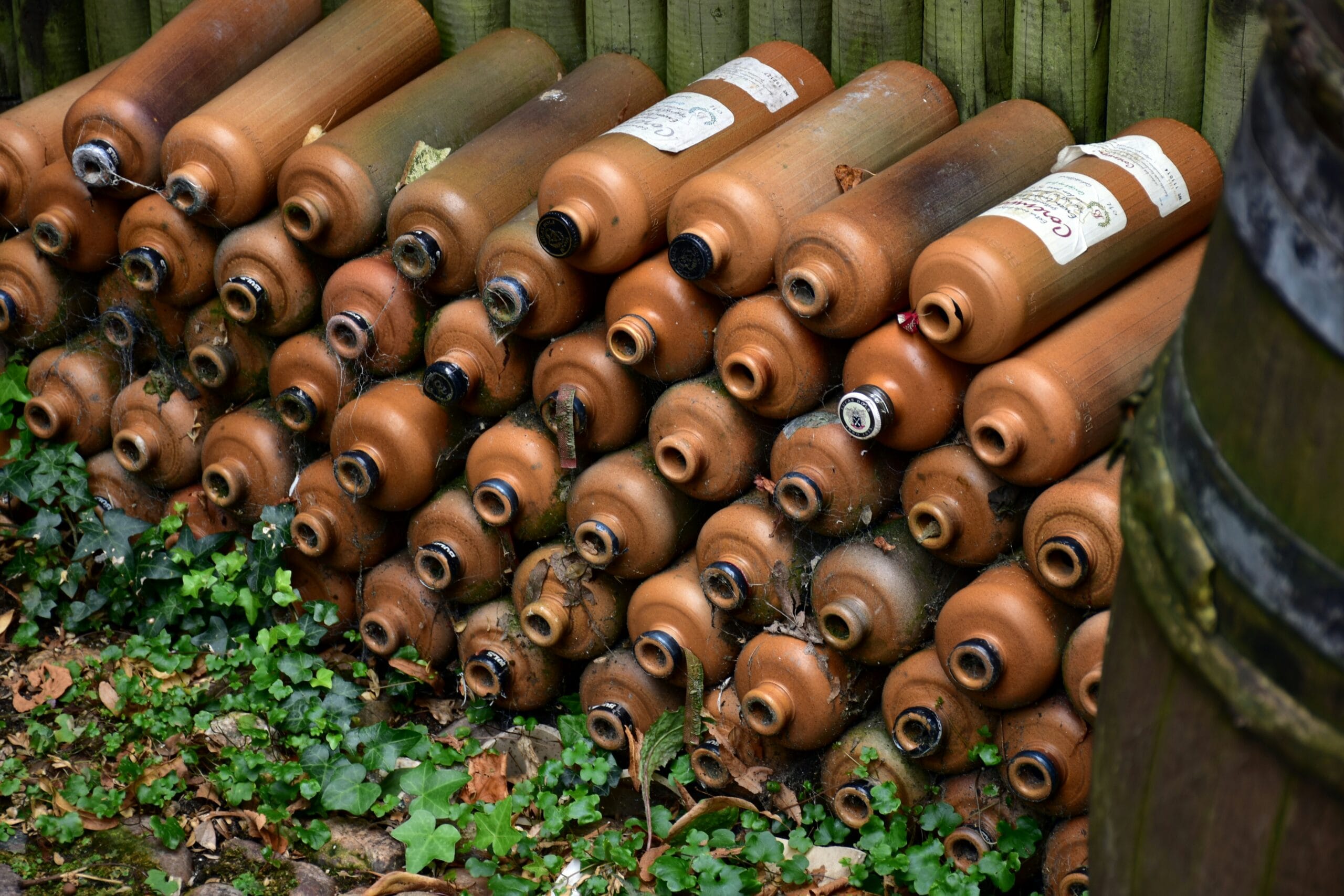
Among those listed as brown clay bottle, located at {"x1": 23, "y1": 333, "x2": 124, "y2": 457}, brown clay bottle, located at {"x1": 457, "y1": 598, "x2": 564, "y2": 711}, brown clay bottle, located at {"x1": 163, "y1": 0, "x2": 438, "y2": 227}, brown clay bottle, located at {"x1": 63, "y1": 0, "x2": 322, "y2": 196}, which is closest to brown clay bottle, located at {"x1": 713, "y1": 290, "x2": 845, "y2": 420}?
brown clay bottle, located at {"x1": 457, "y1": 598, "x2": 564, "y2": 711}

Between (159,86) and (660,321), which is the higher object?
(159,86)

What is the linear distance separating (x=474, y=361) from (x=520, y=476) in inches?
12.9

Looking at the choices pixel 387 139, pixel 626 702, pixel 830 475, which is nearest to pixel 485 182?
pixel 387 139

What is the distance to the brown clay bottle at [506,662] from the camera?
12.4ft

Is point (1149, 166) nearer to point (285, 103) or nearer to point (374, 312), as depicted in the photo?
point (374, 312)

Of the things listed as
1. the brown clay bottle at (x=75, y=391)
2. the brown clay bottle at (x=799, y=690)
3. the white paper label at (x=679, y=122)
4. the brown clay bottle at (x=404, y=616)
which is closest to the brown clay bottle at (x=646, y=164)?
the white paper label at (x=679, y=122)

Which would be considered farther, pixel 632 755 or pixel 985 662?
pixel 632 755

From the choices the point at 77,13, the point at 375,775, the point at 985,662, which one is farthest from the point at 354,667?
the point at 77,13

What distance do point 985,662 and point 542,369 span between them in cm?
135

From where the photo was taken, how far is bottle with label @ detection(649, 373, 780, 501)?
3.25 m

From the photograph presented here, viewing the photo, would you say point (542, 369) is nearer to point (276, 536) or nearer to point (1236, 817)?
point (276, 536)

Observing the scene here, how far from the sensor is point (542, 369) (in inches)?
137

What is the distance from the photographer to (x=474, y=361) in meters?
3.54

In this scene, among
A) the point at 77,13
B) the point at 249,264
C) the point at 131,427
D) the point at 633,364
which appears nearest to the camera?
the point at 633,364
